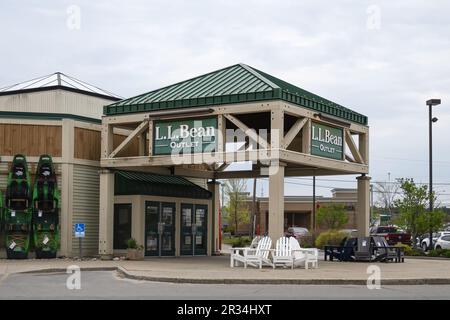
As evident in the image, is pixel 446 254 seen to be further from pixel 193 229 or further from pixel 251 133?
pixel 251 133

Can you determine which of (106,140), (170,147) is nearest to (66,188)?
(106,140)

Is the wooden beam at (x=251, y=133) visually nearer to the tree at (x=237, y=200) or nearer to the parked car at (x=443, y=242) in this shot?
the parked car at (x=443, y=242)

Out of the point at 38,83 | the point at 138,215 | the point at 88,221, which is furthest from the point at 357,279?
the point at 38,83

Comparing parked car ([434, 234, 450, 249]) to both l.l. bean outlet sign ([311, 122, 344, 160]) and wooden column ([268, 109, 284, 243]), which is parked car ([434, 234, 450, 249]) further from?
wooden column ([268, 109, 284, 243])

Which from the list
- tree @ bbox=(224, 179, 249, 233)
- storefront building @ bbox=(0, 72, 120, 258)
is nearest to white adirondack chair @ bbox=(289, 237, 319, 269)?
storefront building @ bbox=(0, 72, 120, 258)

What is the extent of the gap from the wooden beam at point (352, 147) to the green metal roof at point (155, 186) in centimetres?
687

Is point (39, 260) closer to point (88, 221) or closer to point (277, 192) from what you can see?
point (88, 221)

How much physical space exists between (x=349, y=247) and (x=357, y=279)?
941cm

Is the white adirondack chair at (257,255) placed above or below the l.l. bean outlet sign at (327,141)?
below

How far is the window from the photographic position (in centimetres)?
2881

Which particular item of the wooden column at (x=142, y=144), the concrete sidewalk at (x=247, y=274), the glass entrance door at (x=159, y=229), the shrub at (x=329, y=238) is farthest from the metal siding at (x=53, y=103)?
the shrub at (x=329, y=238)

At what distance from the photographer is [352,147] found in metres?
28.5

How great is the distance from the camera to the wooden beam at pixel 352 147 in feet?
92.0

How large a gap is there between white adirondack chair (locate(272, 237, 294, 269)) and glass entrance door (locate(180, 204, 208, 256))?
8560mm
